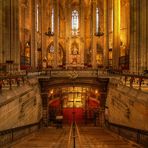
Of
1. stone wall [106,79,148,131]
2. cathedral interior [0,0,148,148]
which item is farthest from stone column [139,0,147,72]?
stone wall [106,79,148,131]

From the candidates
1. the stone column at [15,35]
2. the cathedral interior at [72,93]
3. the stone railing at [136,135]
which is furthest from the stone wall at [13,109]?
the stone column at [15,35]

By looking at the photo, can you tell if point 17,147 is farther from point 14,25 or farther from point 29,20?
point 29,20

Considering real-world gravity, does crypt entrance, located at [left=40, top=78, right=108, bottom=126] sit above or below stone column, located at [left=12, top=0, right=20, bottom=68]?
below

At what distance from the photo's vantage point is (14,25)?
27.9 meters

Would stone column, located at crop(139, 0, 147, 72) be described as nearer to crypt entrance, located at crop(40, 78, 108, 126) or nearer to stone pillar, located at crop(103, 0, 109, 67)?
crypt entrance, located at crop(40, 78, 108, 126)

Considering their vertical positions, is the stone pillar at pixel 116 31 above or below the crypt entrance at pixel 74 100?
above

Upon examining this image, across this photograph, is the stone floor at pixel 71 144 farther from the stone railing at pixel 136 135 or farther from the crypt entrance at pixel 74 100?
the crypt entrance at pixel 74 100

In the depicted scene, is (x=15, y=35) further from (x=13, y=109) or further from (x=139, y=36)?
(x=13, y=109)

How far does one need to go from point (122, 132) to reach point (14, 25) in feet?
55.4

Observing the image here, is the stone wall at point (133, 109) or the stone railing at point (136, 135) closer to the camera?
the stone railing at point (136, 135)

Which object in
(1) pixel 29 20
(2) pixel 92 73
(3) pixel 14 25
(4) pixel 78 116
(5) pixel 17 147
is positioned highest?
(1) pixel 29 20

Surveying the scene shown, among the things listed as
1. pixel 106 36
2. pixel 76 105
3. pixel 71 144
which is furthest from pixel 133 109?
pixel 106 36

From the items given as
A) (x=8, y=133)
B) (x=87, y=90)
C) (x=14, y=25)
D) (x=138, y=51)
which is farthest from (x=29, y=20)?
(x=8, y=133)

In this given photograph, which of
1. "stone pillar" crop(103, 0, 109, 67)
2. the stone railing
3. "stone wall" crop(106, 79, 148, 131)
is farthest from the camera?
"stone pillar" crop(103, 0, 109, 67)
